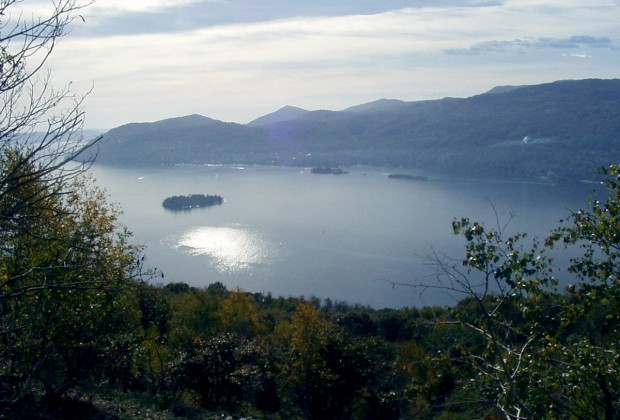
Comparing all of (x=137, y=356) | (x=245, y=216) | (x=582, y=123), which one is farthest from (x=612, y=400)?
(x=582, y=123)

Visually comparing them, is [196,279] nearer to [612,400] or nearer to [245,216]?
[245,216]

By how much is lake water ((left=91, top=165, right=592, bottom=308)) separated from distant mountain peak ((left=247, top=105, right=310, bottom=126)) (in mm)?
37777

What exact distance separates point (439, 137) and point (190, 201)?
102ft

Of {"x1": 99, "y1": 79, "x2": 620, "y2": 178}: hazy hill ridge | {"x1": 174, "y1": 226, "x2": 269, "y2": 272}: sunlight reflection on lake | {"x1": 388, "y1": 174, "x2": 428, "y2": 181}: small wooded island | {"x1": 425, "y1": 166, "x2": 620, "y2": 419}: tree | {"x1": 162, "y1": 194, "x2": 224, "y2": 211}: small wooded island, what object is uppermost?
{"x1": 99, "y1": 79, "x2": 620, "y2": 178}: hazy hill ridge

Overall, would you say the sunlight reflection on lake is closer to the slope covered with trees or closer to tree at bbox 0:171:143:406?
the slope covered with trees

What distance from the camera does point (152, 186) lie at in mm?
44219

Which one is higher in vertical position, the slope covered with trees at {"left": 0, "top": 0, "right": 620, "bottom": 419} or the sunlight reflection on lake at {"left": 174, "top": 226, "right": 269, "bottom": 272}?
the slope covered with trees at {"left": 0, "top": 0, "right": 620, "bottom": 419}

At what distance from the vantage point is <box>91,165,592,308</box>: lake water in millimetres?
22922

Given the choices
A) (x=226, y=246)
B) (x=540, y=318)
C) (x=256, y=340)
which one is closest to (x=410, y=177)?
(x=226, y=246)

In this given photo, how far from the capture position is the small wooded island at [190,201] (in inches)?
1438

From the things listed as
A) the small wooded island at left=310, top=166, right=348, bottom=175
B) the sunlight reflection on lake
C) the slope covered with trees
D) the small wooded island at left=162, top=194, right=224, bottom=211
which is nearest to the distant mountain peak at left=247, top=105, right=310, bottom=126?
the small wooded island at left=310, top=166, right=348, bottom=175

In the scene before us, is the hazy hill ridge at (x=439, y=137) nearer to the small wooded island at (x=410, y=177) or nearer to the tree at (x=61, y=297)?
the small wooded island at (x=410, y=177)

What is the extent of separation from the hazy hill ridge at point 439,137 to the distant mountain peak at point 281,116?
7277 millimetres

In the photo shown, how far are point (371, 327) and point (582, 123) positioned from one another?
44.6 meters
